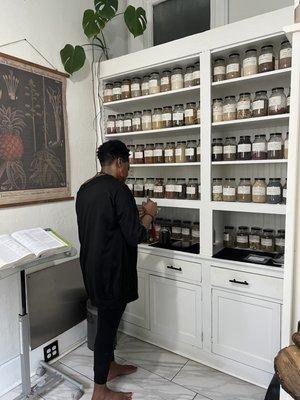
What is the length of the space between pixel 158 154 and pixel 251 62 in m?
0.87

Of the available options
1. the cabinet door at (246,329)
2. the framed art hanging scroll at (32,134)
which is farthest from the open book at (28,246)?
the cabinet door at (246,329)

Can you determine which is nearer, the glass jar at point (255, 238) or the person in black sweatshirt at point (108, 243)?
the person in black sweatshirt at point (108, 243)

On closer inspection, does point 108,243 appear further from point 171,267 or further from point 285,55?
point 285,55

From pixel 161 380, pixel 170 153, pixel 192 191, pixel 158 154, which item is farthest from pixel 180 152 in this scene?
pixel 161 380

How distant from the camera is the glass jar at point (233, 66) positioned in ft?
6.10

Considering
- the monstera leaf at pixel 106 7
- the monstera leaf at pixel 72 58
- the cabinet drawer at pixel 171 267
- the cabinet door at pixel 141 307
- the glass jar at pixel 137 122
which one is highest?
the monstera leaf at pixel 106 7

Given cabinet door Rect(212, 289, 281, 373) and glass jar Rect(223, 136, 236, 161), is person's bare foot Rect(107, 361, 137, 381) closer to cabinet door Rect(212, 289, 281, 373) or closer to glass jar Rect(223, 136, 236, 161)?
cabinet door Rect(212, 289, 281, 373)

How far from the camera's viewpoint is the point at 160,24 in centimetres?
261

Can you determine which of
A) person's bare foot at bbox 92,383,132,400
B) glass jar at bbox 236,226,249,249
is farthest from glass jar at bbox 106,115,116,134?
person's bare foot at bbox 92,383,132,400

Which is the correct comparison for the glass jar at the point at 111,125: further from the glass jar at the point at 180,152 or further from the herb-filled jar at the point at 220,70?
the herb-filled jar at the point at 220,70

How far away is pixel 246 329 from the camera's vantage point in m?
1.89

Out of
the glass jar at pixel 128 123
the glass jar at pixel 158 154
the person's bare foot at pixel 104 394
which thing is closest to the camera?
the person's bare foot at pixel 104 394

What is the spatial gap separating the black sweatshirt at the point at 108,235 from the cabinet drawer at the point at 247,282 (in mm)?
635

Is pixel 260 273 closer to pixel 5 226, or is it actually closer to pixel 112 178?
pixel 112 178
